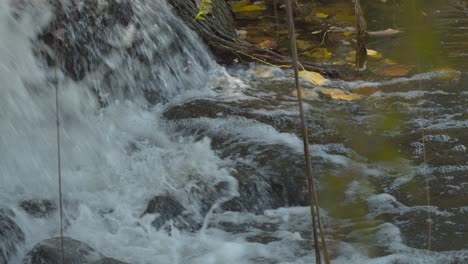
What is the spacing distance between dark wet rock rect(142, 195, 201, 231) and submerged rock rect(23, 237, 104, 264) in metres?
0.45

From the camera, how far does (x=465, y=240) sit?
118 inches

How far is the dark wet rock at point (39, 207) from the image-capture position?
330 cm

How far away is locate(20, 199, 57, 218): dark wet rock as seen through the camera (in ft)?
10.8

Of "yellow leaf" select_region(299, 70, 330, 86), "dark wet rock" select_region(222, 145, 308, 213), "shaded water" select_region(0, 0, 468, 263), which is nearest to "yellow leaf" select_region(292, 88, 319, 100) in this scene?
"shaded water" select_region(0, 0, 468, 263)

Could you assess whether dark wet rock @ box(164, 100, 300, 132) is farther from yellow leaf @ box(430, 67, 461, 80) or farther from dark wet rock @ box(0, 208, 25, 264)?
dark wet rock @ box(0, 208, 25, 264)

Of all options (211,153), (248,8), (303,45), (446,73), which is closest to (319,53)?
(303,45)

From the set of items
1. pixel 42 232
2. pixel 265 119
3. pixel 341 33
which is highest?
pixel 341 33

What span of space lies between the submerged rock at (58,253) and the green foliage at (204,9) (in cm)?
265

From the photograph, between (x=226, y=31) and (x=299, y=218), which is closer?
(x=299, y=218)

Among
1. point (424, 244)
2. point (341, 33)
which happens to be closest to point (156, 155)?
point (424, 244)

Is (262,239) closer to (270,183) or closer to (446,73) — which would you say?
(270,183)

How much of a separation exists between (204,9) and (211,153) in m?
1.76

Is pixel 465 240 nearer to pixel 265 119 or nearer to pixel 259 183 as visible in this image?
pixel 259 183

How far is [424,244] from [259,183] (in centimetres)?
87
